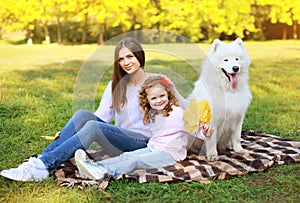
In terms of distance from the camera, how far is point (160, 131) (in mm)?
3129

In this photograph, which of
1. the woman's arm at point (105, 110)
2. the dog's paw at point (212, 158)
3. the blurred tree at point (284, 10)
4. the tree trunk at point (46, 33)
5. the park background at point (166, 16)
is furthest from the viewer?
the tree trunk at point (46, 33)

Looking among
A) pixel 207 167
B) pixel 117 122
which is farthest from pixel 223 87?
pixel 117 122

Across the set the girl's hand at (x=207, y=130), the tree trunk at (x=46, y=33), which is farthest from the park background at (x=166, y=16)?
the girl's hand at (x=207, y=130)

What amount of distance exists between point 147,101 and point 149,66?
38 cm

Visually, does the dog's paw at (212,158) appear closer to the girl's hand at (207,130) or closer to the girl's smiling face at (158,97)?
the girl's hand at (207,130)

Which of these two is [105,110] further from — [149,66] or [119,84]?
[149,66]

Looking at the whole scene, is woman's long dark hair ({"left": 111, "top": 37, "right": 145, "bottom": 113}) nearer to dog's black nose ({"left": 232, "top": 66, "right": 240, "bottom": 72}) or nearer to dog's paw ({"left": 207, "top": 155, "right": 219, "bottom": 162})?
dog's black nose ({"left": 232, "top": 66, "right": 240, "bottom": 72})

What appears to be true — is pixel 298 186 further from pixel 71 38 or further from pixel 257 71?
pixel 71 38

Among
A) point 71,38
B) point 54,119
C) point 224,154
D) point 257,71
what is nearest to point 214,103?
point 224,154

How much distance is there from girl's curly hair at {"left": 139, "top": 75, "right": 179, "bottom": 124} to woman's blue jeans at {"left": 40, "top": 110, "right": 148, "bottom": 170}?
19cm

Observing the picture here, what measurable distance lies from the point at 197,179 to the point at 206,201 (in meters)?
0.29

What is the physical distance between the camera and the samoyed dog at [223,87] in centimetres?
317

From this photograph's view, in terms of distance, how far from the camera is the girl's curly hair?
3.13m

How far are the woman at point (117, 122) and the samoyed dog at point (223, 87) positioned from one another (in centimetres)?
47
